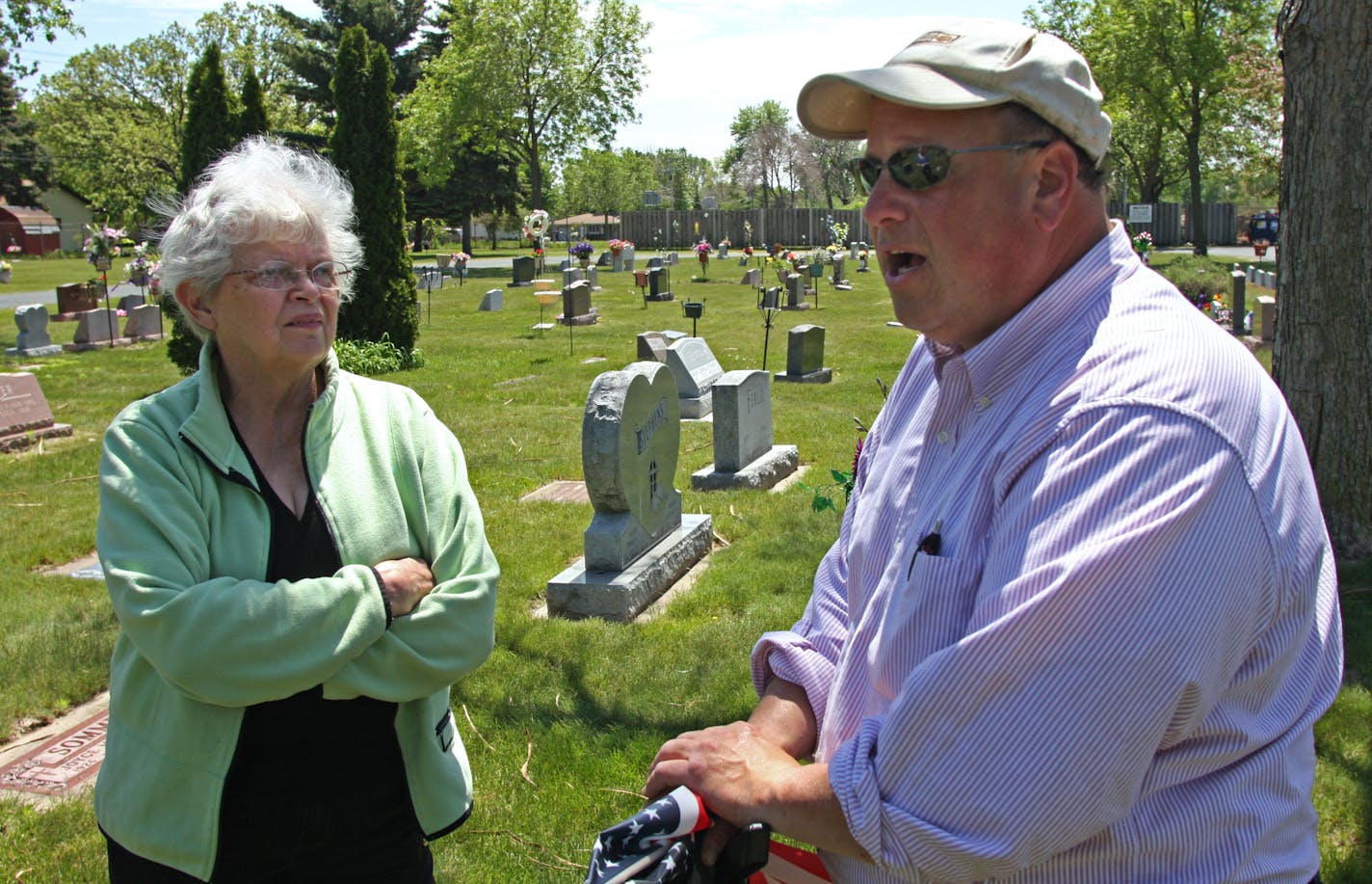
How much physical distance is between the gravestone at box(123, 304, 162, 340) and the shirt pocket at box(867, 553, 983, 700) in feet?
67.5

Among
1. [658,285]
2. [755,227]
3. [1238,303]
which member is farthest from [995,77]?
[755,227]

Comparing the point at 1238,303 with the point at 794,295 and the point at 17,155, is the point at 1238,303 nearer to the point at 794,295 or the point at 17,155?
the point at 794,295

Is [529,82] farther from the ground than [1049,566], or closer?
farther from the ground

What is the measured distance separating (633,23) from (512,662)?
43.9 m

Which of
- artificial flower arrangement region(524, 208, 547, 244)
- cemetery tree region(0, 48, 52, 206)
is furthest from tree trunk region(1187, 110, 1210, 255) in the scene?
cemetery tree region(0, 48, 52, 206)

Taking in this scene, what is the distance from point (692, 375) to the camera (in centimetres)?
1255

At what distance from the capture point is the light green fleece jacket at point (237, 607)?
2.11m

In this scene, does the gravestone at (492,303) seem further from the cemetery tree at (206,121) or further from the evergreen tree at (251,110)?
the cemetery tree at (206,121)

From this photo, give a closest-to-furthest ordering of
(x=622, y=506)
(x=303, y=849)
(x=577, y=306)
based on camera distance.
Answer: (x=303, y=849)
(x=622, y=506)
(x=577, y=306)

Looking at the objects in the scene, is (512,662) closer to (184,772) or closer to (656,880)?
(184,772)

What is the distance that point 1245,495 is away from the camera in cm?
140

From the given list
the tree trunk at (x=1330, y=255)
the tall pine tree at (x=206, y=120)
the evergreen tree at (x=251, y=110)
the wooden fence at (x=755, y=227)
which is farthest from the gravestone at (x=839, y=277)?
the tree trunk at (x=1330, y=255)

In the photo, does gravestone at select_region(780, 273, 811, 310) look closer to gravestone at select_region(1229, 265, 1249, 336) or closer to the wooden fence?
gravestone at select_region(1229, 265, 1249, 336)

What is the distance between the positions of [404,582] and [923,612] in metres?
1.17
